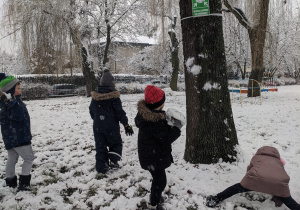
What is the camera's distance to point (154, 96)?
8.18 ft

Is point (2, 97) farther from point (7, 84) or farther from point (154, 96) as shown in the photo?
point (154, 96)

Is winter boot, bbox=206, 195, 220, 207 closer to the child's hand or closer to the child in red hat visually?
the child in red hat

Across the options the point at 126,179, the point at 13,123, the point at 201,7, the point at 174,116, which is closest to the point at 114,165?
the point at 126,179

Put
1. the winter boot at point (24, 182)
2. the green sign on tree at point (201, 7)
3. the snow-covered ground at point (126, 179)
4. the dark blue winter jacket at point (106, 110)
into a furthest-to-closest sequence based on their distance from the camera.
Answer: the dark blue winter jacket at point (106, 110) < the green sign on tree at point (201, 7) < the winter boot at point (24, 182) < the snow-covered ground at point (126, 179)

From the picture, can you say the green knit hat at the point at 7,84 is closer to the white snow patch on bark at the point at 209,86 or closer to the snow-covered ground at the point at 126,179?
the snow-covered ground at the point at 126,179

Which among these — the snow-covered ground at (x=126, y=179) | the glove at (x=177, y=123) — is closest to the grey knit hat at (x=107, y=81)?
the snow-covered ground at (x=126, y=179)

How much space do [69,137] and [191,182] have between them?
3.84 meters

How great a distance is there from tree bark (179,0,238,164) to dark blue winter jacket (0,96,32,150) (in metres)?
2.43

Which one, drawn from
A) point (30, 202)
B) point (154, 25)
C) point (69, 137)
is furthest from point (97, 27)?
point (30, 202)

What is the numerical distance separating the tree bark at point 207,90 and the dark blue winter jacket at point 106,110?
115cm

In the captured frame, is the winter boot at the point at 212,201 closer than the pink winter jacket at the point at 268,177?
No

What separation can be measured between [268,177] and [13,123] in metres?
3.18

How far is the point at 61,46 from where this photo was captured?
25.7 feet

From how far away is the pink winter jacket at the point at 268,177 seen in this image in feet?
7.61
